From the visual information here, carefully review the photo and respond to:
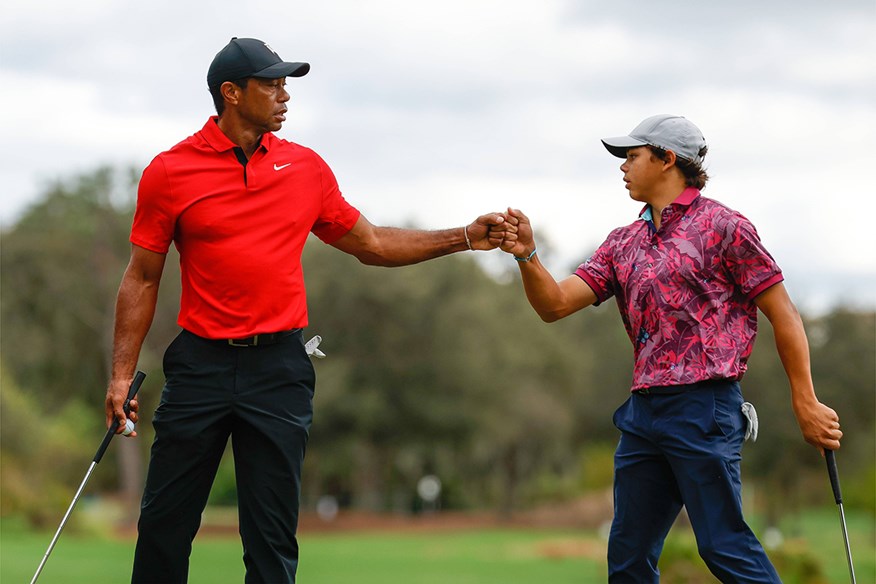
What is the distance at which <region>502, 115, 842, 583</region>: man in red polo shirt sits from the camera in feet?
17.4

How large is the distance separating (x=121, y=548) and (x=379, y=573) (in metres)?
9.40

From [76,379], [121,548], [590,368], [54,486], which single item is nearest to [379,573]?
[121,548]

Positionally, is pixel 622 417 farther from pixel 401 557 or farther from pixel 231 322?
pixel 401 557

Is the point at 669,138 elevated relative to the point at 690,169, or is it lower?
elevated

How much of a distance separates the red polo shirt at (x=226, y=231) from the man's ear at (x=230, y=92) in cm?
14

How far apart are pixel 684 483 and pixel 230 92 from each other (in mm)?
2522

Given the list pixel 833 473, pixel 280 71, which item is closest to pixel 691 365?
pixel 833 473

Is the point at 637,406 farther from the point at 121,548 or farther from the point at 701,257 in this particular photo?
the point at 121,548

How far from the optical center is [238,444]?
17.6 ft

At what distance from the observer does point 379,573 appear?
26797 mm

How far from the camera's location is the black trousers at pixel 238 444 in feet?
17.3

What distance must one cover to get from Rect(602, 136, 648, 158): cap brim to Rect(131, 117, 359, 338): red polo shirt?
1.38m

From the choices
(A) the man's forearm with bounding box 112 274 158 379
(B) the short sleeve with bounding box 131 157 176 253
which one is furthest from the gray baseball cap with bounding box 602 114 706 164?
(A) the man's forearm with bounding box 112 274 158 379

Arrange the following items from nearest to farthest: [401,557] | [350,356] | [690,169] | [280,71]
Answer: [280,71] → [690,169] → [401,557] → [350,356]
